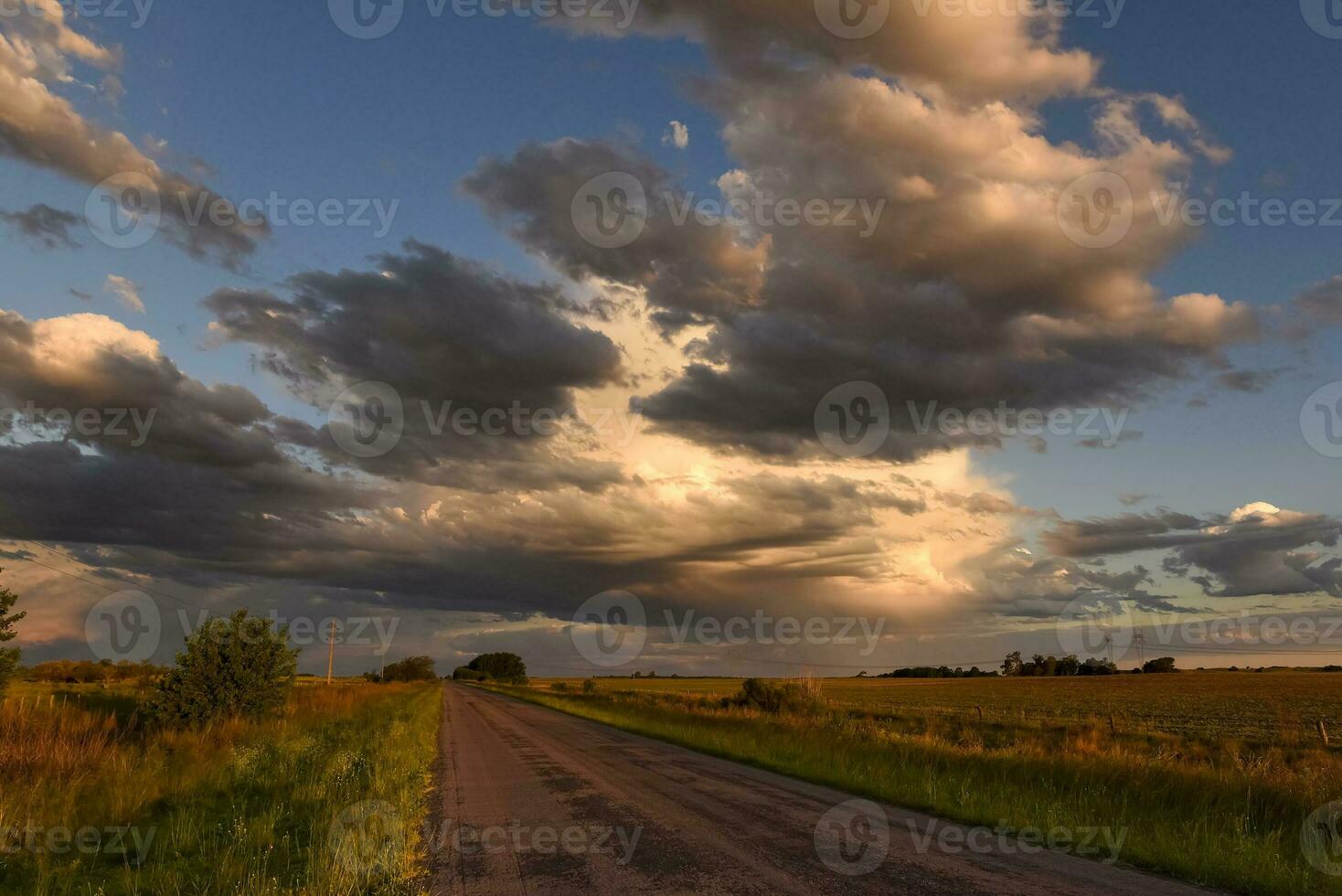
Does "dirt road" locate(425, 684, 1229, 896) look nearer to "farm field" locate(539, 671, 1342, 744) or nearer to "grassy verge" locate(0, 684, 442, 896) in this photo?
"grassy verge" locate(0, 684, 442, 896)

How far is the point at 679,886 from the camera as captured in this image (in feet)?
24.9

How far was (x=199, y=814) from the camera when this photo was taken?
446 inches

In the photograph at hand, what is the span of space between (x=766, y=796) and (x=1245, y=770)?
30.1ft

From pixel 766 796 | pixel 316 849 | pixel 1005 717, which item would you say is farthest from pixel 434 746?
pixel 1005 717

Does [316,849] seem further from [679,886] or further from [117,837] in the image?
[679,886]

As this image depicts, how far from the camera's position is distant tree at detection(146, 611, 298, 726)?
23844 mm
